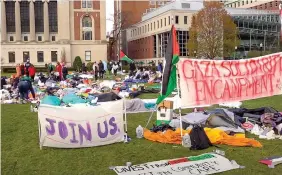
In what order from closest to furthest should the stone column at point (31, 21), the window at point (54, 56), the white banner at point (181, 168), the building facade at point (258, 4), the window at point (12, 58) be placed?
the white banner at point (181, 168) → the window at point (12, 58) → the window at point (54, 56) → the stone column at point (31, 21) → the building facade at point (258, 4)

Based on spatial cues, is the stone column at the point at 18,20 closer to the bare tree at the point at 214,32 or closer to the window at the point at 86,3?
the window at the point at 86,3

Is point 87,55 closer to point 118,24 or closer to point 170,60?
point 118,24

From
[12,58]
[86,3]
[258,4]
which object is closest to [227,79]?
[86,3]

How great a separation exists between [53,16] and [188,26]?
27.1 m

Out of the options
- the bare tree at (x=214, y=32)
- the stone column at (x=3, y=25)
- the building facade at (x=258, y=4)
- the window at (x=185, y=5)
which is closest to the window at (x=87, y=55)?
the stone column at (x=3, y=25)

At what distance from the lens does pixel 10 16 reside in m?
72.9

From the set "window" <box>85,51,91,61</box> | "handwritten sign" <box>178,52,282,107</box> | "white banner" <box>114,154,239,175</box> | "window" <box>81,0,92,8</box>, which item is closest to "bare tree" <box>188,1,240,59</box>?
"window" <box>81,0,92,8</box>

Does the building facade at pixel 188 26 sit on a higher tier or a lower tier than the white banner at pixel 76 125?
higher

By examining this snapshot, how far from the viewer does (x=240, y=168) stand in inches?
284

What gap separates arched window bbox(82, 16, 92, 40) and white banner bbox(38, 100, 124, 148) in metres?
65.0

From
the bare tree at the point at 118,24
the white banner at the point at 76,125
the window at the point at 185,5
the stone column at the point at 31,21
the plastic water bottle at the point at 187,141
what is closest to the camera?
the white banner at the point at 76,125

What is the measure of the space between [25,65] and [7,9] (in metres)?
51.0

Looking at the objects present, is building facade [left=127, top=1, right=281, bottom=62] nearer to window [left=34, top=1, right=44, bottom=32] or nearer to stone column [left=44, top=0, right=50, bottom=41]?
stone column [left=44, top=0, right=50, bottom=41]

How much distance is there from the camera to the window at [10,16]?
72.5 meters
